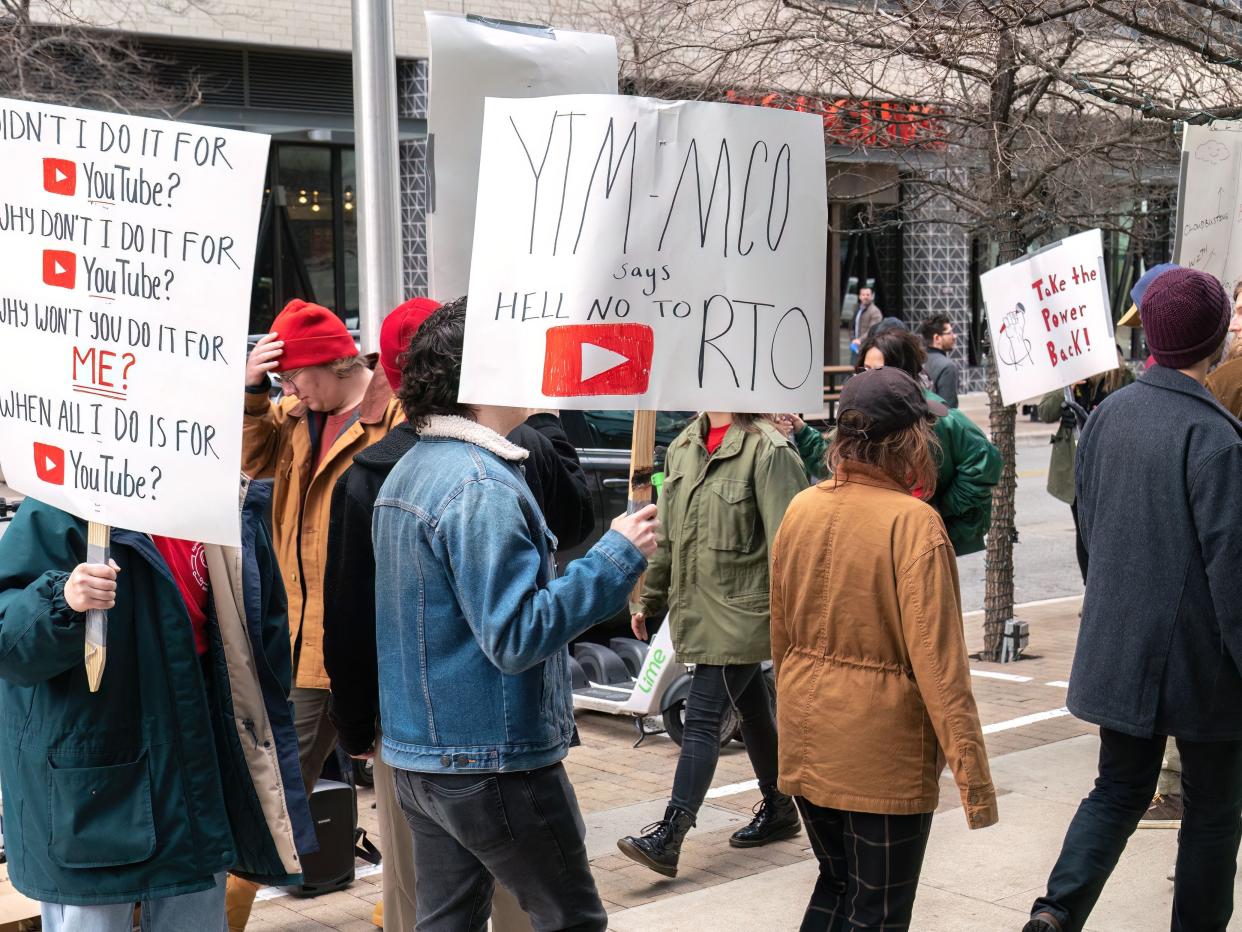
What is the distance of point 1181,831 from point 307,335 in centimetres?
287

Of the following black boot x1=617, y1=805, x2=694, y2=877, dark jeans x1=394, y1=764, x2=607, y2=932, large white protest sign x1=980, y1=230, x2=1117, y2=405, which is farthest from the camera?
large white protest sign x1=980, y1=230, x2=1117, y2=405

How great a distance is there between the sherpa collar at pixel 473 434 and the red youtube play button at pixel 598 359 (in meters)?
0.14

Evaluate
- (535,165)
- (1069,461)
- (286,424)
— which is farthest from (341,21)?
(535,165)

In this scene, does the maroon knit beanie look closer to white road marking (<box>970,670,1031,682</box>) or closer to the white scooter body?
the white scooter body

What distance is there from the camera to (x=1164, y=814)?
18.3ft

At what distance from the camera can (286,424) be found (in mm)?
4984

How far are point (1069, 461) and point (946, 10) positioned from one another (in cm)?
340

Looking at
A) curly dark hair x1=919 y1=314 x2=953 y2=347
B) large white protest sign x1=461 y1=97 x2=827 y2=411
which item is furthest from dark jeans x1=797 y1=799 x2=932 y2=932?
curly dark hair x1=919 y1=314 x2=953 y2=347

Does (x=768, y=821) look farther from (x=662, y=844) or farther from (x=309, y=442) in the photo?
(x=309, y=442)

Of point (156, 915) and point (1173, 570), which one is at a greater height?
point (1173, 570)

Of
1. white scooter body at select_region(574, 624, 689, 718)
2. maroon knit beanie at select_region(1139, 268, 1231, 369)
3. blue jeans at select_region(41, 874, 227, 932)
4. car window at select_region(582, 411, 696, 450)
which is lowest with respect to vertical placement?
white scooter body at select_region(574, 624, 689, 718)

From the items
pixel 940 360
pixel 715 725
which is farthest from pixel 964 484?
pixel 940 360

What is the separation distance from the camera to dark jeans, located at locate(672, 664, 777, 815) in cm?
520

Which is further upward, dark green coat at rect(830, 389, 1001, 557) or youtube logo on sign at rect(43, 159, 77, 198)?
youtube logo on sign at rect(43, 159, 77, 198)
